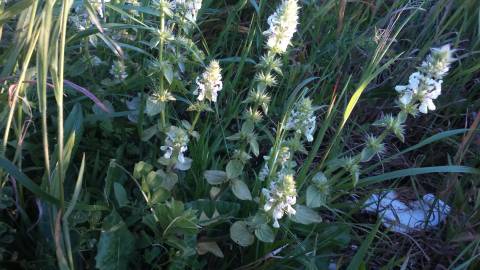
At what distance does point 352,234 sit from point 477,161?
0.53 meters

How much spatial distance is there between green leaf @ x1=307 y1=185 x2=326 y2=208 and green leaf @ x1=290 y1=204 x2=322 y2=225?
0.09ft

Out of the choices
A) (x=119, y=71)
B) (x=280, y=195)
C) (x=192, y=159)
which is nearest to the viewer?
(x=280, y=195)

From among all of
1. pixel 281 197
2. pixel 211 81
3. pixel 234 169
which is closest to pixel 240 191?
pixel 234 169

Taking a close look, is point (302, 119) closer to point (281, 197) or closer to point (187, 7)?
point (281, 197)

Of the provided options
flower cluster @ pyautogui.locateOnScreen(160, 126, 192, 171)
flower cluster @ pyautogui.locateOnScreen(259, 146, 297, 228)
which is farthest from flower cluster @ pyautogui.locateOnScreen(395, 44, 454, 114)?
flower cluster @ pyautogui.locateOnScreen(160, 126, 192, 171)

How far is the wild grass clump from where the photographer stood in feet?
4.43

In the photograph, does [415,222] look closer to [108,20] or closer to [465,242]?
[465,242]

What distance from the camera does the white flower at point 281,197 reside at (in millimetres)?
1331

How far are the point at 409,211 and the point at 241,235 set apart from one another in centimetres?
68

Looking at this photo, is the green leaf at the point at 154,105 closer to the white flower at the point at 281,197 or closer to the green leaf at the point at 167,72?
the green leaf at the point at 167,72

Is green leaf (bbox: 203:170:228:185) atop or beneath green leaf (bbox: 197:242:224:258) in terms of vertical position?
atop

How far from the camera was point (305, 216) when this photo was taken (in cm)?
145

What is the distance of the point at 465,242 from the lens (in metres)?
1.66

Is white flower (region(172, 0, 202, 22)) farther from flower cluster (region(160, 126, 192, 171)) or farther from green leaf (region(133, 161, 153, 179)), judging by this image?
green leaf (region(133, 161, 153, 179))
